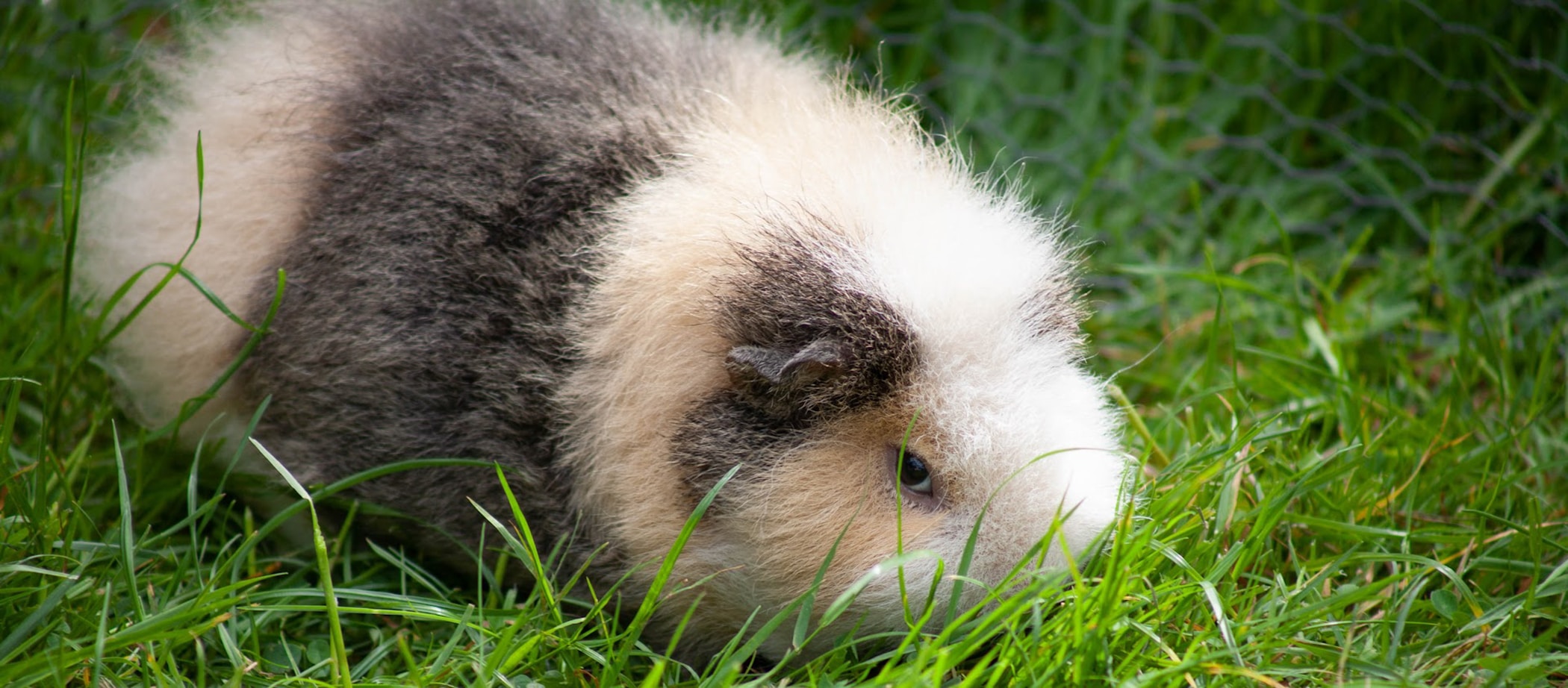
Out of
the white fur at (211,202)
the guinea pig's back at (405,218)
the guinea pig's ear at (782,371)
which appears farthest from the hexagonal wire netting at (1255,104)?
the guinea pig's ear at (782,371)

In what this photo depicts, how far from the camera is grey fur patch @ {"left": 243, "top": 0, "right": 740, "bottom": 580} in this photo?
7.06ft

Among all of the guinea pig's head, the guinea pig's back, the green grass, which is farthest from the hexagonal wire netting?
the guinea pig's head

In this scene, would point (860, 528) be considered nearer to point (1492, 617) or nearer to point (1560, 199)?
point (1492, 617)

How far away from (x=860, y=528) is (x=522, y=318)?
746 mm

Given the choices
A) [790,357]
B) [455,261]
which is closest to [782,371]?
[790,357]

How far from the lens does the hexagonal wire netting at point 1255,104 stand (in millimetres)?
3516

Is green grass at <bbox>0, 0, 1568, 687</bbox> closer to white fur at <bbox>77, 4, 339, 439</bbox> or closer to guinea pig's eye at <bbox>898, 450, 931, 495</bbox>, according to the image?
white fur at <bbox>77, 4, 339, 439</bbox>

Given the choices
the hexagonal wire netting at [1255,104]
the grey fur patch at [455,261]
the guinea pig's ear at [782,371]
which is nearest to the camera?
the guinea pig's ear at [782,371]

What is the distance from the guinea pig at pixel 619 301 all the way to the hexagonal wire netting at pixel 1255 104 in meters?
1.47

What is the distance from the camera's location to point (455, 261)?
2.19m

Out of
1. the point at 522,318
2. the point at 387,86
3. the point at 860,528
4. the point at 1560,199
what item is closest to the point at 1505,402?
the point at 1560,199

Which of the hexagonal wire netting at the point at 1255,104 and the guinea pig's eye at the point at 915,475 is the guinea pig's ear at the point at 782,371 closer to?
the guinea pig's eye at the point at 915,475

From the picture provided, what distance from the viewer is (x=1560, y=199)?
3.40 meters

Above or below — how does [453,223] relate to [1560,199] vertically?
below
